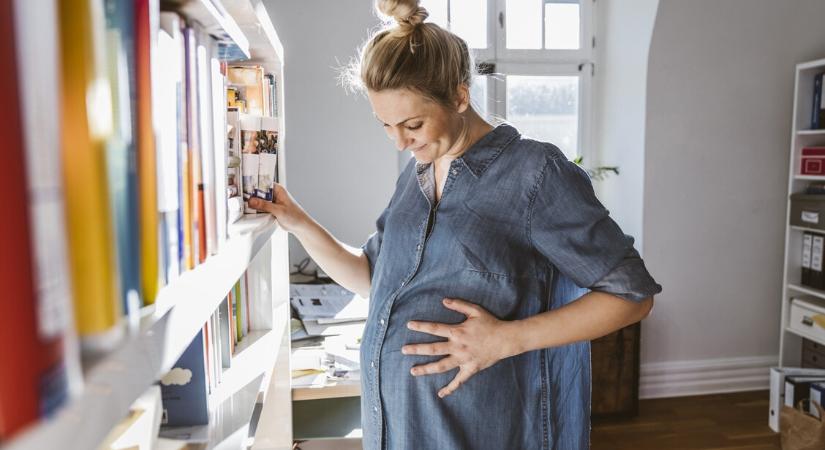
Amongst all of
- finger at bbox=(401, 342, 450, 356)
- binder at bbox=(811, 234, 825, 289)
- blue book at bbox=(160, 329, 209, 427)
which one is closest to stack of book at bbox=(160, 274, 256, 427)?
blue book at bbox=(160, 329, 209, 427)

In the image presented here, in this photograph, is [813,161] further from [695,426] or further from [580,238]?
[580,238]

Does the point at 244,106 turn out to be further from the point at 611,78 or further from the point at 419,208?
the point at 611,78

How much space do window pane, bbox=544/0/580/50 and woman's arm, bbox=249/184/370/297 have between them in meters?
2.46

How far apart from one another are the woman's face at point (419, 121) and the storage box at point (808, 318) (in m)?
2.60

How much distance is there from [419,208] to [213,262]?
585mm

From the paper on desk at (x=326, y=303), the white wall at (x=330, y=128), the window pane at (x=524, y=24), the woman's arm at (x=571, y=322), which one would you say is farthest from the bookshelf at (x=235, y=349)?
the window pane at (x=524, y=24)

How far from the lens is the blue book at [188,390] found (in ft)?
3.12

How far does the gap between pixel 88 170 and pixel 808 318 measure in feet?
11.2

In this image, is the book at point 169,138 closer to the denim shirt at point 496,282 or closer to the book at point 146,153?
the book at point 146,153

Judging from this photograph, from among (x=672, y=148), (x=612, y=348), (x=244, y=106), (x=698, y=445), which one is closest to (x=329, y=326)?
(x=244, y=106)

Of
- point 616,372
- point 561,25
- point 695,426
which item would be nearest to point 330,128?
point 561,25

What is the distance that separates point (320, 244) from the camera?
1354 mm

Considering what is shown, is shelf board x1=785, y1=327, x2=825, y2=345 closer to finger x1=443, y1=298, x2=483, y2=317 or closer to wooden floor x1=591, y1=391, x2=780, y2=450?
wooden floor x1=591, y1=391, x2=780, y2=450

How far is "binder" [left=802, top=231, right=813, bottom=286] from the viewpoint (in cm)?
302
